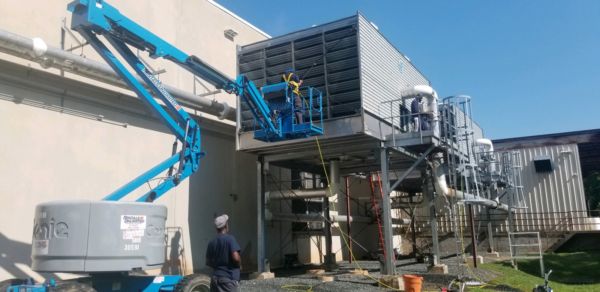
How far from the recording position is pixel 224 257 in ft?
21.8

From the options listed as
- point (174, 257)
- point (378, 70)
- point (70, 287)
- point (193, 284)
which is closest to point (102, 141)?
point (174, 257)

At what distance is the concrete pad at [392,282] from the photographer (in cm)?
1204

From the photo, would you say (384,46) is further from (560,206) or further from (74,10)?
(560,206)

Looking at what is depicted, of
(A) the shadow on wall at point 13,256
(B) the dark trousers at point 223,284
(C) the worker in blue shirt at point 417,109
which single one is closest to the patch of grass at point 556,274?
(C) the worker in blue shirt at point 417,109

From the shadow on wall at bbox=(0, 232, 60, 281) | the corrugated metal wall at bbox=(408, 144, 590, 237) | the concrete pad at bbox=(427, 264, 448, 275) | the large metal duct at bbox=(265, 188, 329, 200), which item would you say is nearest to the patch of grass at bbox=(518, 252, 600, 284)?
the concrete pad at bbox=(427, 264, 448, 275)

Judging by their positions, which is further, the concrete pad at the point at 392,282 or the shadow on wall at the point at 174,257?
the shadow on wall at the point at 174,257

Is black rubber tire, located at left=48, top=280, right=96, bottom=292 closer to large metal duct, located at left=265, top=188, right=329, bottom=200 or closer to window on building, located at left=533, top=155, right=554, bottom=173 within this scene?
large metal duct, located at left=265, top=188, right=329, bottom=200

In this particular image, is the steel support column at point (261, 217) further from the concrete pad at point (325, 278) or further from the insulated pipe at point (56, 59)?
the insulated pipe at point (56, 59)

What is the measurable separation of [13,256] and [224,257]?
619 cm

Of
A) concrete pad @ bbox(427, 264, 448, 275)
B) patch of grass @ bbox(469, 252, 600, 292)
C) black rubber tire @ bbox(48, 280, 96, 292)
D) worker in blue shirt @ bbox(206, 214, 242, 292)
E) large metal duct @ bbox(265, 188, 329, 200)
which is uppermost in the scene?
large metal duct @ bbox(265, 188, 329, 200)

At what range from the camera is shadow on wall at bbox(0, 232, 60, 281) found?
1008 centimetres

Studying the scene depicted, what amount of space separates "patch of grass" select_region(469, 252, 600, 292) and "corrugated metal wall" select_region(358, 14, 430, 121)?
5.55 m

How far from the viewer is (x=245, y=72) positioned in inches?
600

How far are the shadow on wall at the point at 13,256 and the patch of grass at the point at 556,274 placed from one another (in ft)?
32.1
